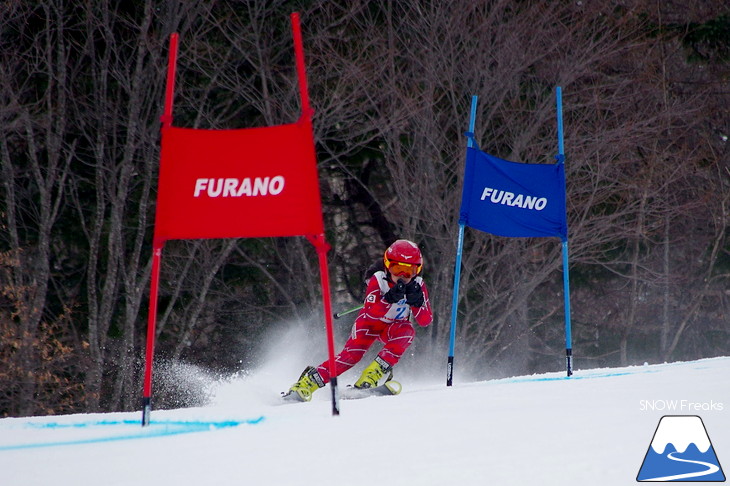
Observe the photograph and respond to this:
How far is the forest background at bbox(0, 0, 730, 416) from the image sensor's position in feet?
47.8

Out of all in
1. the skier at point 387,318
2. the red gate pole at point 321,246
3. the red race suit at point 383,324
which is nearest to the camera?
the red gate pole at point 321,246

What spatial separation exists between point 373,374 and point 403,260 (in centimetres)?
95

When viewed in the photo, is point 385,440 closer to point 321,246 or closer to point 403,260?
point 321,246

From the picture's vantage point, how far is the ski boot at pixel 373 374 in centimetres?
773

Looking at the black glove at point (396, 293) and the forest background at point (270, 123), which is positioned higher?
the forest background at point (270, 123)

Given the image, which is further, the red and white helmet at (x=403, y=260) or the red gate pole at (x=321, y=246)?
the red and white helmet at (x=403, y=260)

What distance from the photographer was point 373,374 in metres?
7.77

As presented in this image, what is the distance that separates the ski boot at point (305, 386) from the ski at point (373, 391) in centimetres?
23

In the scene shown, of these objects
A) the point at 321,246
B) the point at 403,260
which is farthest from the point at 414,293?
the point at 321,246

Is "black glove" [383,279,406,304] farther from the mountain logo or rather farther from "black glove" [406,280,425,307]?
the mountain logo
